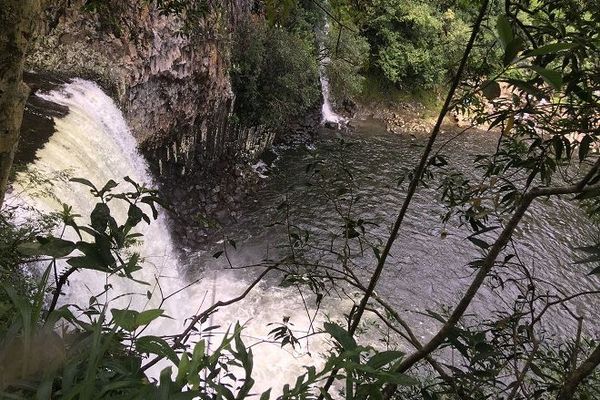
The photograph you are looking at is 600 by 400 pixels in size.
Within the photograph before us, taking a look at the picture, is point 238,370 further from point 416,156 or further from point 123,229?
point 416,156

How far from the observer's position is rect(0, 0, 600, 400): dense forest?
1.01 meters

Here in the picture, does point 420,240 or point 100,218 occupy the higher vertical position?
point 100,218

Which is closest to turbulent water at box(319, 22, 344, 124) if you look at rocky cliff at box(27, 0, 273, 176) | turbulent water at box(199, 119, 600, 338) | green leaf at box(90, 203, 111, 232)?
turbulent water at box(199, 119, 600, 338)

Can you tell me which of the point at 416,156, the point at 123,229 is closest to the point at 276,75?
the point at 416,156

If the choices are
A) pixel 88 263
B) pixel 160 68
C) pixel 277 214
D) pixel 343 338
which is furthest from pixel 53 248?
pixel 160 68

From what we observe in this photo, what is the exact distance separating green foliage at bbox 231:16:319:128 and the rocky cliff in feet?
0.92

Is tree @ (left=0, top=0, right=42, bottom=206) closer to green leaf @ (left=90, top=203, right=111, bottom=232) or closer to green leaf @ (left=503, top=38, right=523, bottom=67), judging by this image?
green leaf @ (left=90, top=203, right=111, bottom=232)

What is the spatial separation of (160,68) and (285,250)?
3.28 metres

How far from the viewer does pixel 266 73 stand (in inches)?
346

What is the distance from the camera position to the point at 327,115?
13.1 m

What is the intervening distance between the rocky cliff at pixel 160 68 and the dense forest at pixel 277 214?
0.11ft

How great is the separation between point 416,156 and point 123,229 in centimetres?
1048

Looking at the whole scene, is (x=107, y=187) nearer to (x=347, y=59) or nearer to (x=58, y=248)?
(x=58, y=248)

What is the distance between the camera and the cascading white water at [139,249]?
4.21 metres
